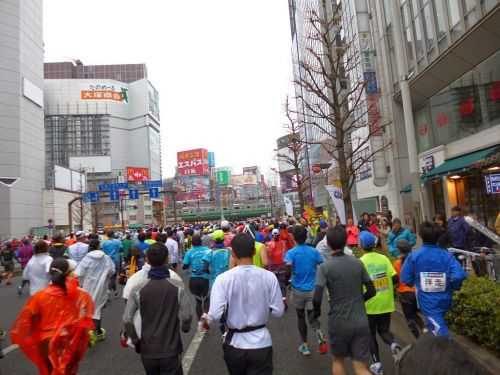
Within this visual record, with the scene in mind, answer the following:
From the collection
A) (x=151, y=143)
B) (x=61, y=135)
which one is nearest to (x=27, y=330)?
(x=61, y=135)

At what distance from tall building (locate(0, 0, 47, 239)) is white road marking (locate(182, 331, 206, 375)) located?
46.7 metres

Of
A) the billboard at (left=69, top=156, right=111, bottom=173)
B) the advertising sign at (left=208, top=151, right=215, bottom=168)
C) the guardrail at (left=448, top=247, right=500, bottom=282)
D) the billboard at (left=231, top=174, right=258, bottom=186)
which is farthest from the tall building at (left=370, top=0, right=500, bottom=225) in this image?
the billboard at (left=231, top=174, right=258, bottom=186)

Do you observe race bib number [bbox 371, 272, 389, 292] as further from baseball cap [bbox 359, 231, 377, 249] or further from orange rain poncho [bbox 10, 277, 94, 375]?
orange rain poncho [bbox 10, 277, 94, 375]

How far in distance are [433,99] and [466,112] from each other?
3.17 meters

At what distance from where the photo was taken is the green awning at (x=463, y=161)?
1410 centimetres

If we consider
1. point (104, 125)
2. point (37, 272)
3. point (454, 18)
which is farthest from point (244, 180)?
point (37, 272)

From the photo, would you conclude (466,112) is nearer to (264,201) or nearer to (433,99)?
(433,99)

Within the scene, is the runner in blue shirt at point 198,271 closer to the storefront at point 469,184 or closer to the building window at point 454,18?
the storefront at point 469,184

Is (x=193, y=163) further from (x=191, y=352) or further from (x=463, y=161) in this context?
(x=191, y=352)

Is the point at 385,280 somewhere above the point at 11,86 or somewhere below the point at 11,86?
below

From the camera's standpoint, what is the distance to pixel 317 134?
4888 cm

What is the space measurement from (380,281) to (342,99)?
59.6ft

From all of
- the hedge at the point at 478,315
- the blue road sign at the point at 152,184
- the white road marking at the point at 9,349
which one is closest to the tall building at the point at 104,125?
the blue road sign at the point at 152,184

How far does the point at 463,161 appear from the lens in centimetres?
1563
